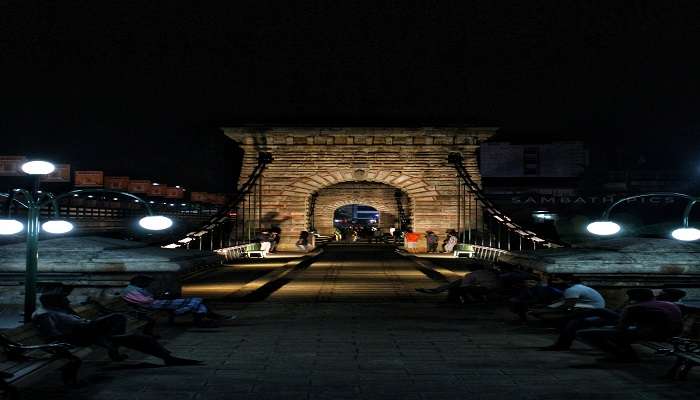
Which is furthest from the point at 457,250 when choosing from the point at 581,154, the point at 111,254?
the point at 581,154

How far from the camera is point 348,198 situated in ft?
212

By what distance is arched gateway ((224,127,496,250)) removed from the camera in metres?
39.6

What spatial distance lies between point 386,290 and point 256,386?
34.1ft

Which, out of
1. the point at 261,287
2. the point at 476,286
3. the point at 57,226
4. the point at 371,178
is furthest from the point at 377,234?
the point at 57,226

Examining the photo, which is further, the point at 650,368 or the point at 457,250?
the point at 457,250

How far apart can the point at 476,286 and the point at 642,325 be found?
20.8 feet

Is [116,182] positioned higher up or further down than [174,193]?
further down

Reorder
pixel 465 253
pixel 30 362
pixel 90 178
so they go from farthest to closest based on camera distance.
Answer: pixel 90 178 → pixel 465 253 → pixel 30 362

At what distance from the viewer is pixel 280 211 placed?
39781 mm

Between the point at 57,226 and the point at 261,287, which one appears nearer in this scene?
the point at 57,226

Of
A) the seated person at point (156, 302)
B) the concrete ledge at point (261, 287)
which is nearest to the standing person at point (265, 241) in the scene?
the concrete ledge at point (261, 287)

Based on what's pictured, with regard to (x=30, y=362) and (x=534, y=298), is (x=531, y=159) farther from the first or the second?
(x=30, y=362)

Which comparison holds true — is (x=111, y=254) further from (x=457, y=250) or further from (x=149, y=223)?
(x=457, y=250)

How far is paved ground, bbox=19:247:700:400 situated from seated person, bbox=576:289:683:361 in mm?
209
